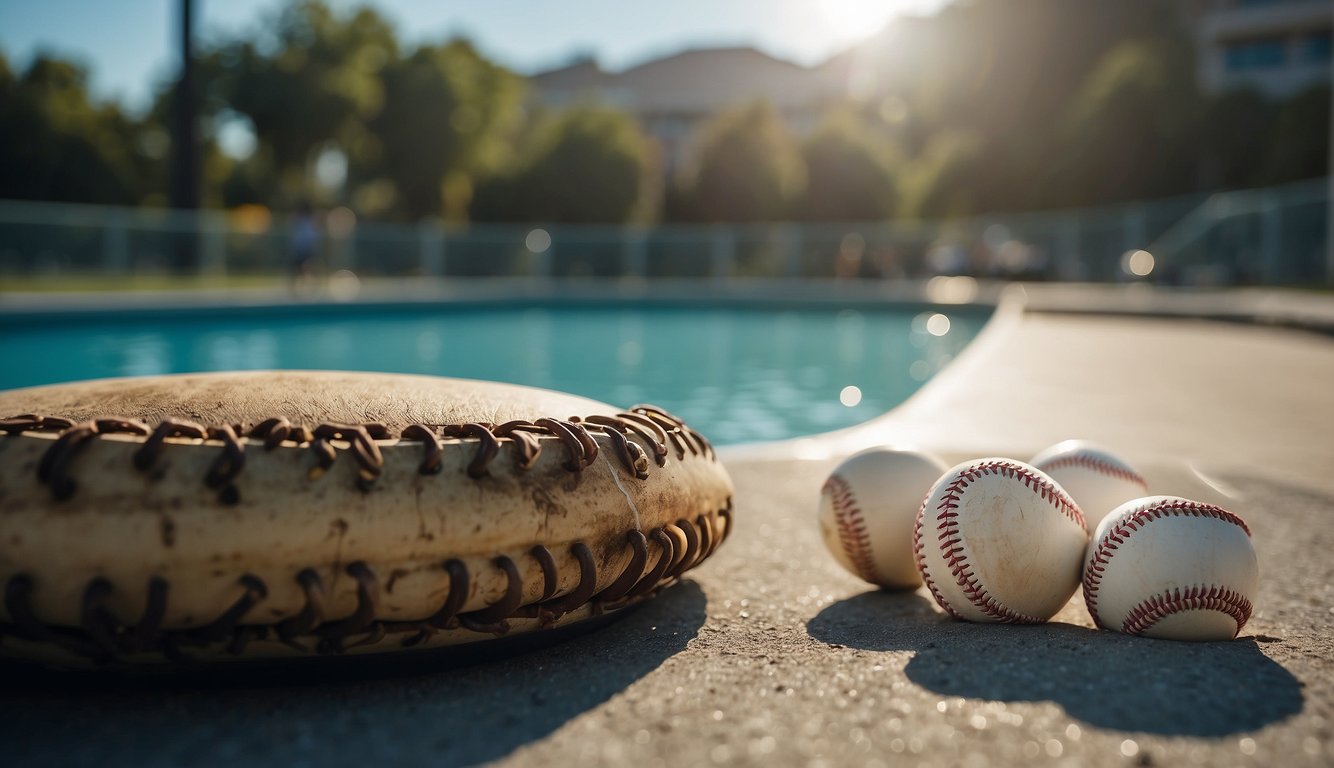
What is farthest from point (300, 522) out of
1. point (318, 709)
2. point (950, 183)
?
point (950, 183)

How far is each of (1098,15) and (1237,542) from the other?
2254 inches

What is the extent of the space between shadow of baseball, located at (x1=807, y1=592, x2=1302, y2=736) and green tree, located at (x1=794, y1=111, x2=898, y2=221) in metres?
45.9

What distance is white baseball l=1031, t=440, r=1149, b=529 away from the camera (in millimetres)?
3018

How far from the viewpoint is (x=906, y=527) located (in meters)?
2.93

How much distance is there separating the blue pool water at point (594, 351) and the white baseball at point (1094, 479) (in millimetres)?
4650

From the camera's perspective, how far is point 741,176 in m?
45.5

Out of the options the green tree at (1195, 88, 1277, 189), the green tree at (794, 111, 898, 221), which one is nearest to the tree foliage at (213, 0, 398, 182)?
the green tree at (794, 111, 898, 221)

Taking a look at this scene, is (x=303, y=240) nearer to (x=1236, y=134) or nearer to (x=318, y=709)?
(x=318, y=709)

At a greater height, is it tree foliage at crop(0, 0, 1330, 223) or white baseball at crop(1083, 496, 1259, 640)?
tree foliage at crop(0, 0, 1330, 223)

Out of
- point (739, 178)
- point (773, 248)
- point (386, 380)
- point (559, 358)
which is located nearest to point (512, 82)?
point (739, 178)

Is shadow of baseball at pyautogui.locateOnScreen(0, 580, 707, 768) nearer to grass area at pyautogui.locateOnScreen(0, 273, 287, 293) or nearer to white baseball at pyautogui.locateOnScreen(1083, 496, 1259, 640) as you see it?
white baseball at pyautogui.locateOnScreen(1083, 496, 1259, 640)

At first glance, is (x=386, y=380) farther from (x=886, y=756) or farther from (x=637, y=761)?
(x=886, y=756)

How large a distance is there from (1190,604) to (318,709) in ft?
6.42

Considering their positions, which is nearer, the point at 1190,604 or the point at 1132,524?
the point at 1190,604
